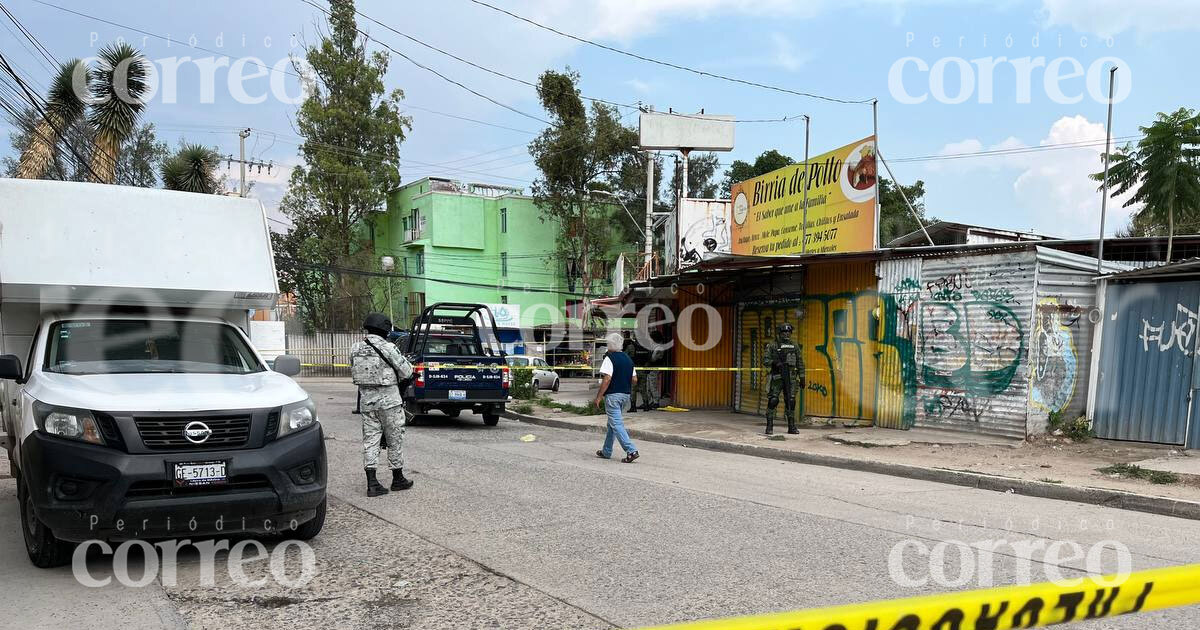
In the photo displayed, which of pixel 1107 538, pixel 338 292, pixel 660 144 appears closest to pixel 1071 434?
pixel 1107 538

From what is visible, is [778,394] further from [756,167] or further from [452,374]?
[756,167]

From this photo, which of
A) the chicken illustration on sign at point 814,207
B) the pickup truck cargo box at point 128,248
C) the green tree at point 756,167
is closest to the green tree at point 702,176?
the green tree at point 756,167

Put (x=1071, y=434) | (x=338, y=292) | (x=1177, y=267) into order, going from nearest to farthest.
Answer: (x=1177, y=267), (x=1071, y=434), (x=338, y=292)

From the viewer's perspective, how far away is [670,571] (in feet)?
17.8

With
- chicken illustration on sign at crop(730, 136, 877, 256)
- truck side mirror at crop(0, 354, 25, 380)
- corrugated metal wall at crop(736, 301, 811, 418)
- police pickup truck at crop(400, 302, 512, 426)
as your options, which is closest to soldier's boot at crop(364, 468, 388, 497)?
truck side mirror at crop(0, 354, 25, 380)

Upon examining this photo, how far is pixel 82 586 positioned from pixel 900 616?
202 inches

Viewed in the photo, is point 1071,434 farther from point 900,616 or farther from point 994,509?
point 900,616

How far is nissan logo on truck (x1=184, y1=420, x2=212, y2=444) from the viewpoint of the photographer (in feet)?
17.6

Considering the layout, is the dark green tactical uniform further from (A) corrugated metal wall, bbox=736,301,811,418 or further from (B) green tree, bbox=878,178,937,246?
(B) green tree, bbox=878,178,937,246

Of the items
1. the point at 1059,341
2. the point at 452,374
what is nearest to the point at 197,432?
the point at 452,374

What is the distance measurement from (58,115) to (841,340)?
785 inches

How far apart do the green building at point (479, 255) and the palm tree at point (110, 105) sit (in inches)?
1016

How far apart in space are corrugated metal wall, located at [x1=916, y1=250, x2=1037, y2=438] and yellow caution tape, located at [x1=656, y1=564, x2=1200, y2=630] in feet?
33.6

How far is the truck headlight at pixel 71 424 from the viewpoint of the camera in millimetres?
5199
